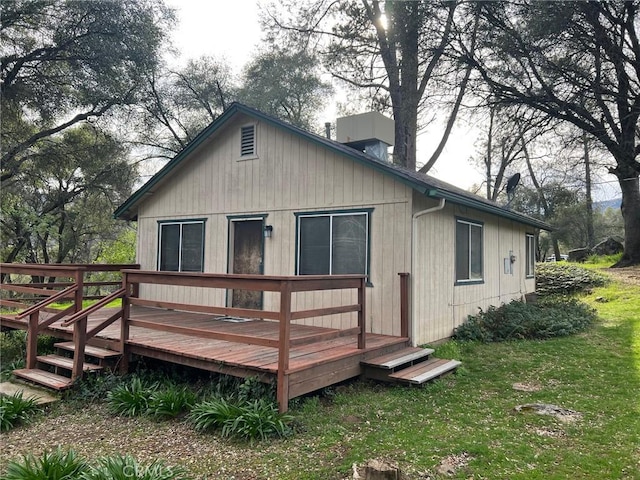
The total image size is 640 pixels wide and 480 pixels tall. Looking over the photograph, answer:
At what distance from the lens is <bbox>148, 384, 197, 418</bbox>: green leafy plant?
4.65 m

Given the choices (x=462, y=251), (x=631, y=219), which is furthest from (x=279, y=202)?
(x=631, y=219)

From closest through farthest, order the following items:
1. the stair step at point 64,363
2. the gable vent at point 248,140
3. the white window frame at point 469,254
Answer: the stair step at point 64,363
the white window frame at point 469,254
the gable vent at point 248,140

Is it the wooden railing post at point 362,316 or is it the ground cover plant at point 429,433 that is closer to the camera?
the ground cover plant at point 429,433

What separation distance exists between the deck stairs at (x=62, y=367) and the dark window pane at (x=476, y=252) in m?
6.31

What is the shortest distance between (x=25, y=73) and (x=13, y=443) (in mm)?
12722

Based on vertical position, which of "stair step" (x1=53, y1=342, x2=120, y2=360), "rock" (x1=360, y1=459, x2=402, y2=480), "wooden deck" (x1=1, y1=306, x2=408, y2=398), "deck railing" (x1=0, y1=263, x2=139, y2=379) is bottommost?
"rock" (x1=360, y1=459, x2=402, y2=480)

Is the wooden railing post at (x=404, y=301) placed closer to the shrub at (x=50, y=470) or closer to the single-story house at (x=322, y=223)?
the single-story house at (x=322, y=223)

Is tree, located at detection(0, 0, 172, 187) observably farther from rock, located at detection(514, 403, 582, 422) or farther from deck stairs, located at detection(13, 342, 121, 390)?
rock, located at detection(514, 403, 582, 422)

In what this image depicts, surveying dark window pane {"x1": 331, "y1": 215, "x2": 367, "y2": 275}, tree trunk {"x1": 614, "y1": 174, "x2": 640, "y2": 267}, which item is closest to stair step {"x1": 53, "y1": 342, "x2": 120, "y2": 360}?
dark window pane {"x1": 331, "y1": 215, "x2": 367, "y2": 275}

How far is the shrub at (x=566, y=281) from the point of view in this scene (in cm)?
1402

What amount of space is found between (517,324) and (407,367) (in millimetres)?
3700

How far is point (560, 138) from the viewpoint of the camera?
15688 millimetres

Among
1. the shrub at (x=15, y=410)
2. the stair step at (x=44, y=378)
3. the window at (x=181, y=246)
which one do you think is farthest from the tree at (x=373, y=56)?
the shrub at (x=15, y=410)

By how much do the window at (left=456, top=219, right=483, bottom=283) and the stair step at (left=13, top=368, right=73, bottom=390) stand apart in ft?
20.3
